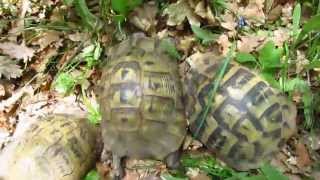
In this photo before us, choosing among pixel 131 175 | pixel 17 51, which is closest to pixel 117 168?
pixel 131 175

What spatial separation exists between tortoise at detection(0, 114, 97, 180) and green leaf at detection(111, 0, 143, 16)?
792 millimetres

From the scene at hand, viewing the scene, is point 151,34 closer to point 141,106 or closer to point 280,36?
point 141,106

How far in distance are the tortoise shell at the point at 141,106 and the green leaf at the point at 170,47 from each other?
136mm

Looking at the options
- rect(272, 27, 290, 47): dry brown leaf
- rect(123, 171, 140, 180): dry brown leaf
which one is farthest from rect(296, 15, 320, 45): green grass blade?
rect(123, 171, 140, 180): dry brown leaf

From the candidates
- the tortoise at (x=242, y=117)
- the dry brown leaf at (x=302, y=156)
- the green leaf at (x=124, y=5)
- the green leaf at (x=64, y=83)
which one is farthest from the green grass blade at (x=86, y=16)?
the dry brown leaf at (x=302, y=156)

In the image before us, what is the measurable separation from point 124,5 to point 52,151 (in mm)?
1124

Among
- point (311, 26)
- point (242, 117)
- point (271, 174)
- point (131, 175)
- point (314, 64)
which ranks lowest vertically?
point (131, 175)

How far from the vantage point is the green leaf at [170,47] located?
379 cm

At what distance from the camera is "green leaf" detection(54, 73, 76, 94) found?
3.97 metres

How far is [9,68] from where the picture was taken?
4.05 meters

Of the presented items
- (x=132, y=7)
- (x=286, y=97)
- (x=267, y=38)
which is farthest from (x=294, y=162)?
(x=132, y=7)

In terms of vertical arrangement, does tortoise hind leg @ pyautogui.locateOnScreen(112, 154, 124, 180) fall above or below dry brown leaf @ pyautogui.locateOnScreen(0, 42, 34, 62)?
below

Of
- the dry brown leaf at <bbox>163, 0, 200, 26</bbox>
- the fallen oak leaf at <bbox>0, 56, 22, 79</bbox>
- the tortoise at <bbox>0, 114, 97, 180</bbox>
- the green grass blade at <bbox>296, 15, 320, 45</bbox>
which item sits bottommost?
the tortoise at <bbox>0, 114, 97, 180</bbox>

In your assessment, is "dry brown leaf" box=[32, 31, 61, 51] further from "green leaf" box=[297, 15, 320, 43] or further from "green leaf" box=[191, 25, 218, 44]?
"green leaf" box=[297, 15, 320, 43]
